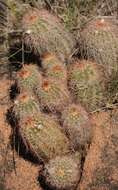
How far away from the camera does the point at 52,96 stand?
17.3ft

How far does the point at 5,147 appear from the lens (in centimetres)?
559

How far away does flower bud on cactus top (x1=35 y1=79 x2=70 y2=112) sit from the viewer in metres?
5.26

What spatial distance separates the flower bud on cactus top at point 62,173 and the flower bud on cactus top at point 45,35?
1376 mm

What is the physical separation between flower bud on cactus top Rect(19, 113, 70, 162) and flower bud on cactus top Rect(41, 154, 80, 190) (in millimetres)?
138

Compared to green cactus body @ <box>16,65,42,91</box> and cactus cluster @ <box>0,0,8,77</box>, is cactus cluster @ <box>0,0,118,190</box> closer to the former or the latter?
green cactus body @ <box>16,65,42,91</box>

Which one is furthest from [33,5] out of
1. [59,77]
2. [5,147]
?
[5,147]

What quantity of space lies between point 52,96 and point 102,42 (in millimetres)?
821

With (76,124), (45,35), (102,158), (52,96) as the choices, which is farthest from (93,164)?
(45,35)

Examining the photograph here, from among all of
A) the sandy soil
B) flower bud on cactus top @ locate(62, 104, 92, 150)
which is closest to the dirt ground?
the sandy soil

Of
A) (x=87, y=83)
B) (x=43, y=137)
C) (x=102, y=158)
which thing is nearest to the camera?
(x=43, y=137)

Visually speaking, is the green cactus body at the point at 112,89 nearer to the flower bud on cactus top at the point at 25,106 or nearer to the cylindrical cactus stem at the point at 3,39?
the flower bud on cactus top at the point at 25,106

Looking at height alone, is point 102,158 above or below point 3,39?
below

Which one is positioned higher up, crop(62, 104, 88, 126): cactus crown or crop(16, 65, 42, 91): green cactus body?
crop(16, 65, 42, 91): green cactus body

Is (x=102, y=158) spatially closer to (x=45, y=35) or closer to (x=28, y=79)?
(x=28, y=79)
